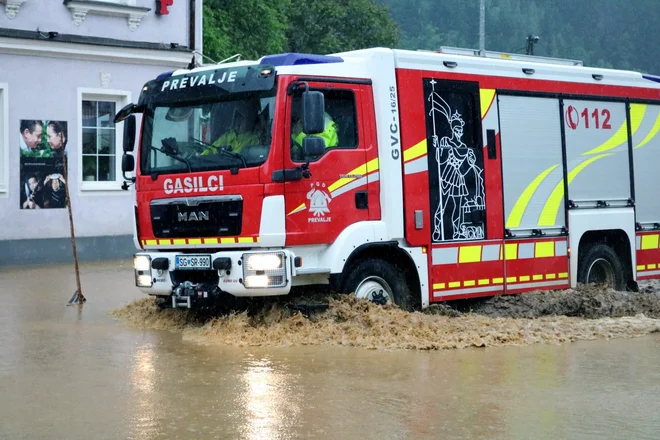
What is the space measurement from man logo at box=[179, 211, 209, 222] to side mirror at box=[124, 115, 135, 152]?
149 centimetres

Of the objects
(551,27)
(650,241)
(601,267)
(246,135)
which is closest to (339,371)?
(246,135)

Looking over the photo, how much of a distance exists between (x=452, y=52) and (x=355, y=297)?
11.8 feet

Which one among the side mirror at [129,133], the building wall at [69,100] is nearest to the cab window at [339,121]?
the side mirror at [129,133]

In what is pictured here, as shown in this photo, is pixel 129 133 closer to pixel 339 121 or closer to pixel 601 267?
pixel 339 121

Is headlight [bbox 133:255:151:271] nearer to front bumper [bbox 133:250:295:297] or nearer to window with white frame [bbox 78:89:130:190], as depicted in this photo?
front bumper [bbox 133:250:295:297]

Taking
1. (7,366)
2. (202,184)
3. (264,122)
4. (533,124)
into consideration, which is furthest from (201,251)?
(533,124)

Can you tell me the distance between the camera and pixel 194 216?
38.7ft

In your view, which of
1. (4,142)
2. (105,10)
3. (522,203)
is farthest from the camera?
(105,10)

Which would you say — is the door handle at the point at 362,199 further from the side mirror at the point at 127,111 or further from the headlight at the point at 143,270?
the side mirror at the point at 127,111

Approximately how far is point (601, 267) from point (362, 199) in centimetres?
444

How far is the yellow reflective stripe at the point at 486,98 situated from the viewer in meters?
13.4

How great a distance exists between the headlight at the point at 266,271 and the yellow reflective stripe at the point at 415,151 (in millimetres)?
1984

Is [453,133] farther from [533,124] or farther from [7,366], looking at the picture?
[7,366]

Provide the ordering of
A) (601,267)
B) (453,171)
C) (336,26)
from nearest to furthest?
(453,171) → (601,267) → (336,26)
